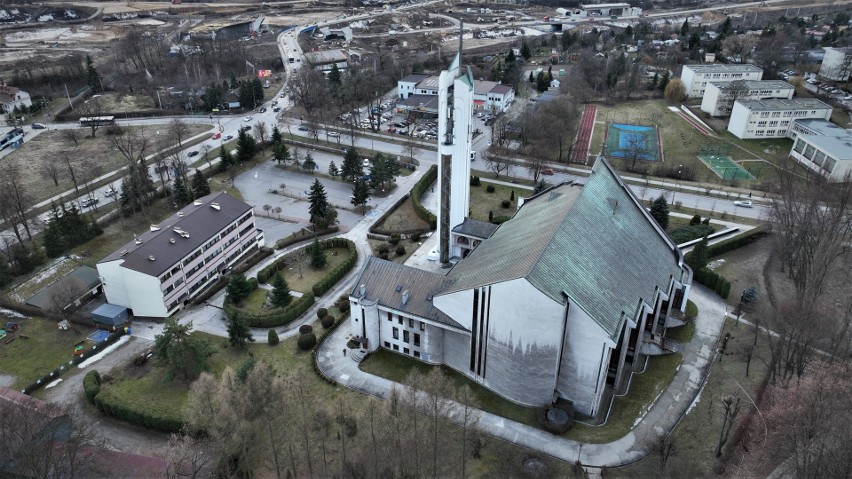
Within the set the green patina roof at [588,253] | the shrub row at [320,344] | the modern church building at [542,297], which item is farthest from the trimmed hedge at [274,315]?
the green patina roof at [588,253]

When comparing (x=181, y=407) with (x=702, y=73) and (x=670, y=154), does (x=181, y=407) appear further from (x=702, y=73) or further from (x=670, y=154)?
(x=702, y=73)

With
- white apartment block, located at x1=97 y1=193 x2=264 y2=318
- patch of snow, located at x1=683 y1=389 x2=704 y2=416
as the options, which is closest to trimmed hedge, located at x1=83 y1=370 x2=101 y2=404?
white apartment block, located at x1=97 y1=193 x2=264 y2=318

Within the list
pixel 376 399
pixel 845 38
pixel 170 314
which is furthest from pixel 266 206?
pixel 845 38

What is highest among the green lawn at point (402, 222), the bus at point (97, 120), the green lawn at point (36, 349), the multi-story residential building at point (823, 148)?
the multi-story residential building at point (823, 148)

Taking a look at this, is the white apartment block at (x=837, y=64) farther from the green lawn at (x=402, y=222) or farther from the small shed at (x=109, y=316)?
the small shed at (x=109, y=316)

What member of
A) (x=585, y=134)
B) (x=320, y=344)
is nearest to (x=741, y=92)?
(x=585, y=134)

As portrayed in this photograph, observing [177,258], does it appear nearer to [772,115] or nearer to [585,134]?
[585,134]
